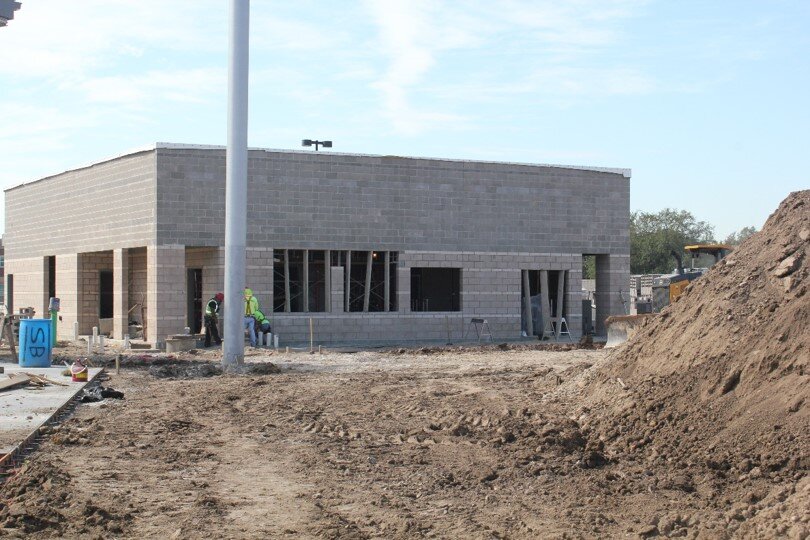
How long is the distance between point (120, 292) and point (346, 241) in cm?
744

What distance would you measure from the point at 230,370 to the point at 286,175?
10.2m

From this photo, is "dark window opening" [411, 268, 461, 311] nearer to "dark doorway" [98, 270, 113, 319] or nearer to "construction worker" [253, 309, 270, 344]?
"construction worker" [253, 309, 270, 344]

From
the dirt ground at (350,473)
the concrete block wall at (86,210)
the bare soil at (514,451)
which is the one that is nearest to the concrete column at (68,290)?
the concrete block wall at (86,210)

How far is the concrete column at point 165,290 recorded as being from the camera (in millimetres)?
28531

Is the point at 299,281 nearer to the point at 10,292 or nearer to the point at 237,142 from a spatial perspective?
the point at 237,142

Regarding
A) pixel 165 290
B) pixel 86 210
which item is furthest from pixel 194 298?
pixel 86 210

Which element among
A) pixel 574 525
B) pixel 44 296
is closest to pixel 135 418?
pixel 574 525

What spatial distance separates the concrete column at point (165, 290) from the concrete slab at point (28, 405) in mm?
9036

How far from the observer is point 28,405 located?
14.5m

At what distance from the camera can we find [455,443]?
11.3 m

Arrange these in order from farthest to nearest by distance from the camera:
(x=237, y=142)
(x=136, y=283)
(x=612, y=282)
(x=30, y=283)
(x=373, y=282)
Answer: (x=30, y=283)
(x=136, y=283)
(x=612, y=282)
(x=373, y=282)
(x=237, y=142)

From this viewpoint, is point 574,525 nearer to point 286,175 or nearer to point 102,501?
point 102,501

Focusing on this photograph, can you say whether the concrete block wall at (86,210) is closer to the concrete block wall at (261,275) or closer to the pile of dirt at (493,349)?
the concrete block wall at (261,275)

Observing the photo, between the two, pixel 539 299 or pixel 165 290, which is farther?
pixel 539 299
